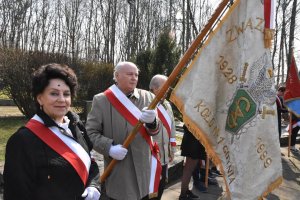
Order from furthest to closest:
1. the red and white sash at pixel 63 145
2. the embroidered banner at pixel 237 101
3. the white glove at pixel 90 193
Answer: the embroidered banner at pixel 237 101, the white glove at pixel 90 193, the red and white sash at pixel 63 145

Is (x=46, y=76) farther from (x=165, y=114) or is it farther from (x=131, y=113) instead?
(x=165, y=114)

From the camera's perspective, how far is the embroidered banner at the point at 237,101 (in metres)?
2.85

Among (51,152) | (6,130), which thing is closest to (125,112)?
(51,152)

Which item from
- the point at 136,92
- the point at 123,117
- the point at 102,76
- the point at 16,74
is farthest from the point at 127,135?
the point at 102,76

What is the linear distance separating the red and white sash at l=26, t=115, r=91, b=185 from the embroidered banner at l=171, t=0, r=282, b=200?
98 centimetres

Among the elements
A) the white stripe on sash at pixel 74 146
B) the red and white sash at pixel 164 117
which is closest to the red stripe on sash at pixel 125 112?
the red and white sash at pixel 164 117

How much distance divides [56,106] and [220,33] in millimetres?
1519

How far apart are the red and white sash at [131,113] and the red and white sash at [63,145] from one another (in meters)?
1.00

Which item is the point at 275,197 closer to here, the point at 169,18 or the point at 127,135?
the point at 127,135

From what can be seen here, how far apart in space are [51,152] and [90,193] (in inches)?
19.1

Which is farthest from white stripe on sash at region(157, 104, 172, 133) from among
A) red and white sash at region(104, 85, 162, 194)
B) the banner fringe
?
the banner fringe

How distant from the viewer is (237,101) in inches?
116

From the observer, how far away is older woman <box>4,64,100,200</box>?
6.54 feet

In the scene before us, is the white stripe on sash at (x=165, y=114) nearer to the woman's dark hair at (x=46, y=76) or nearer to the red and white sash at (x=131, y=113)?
the red and white sash at (x=131, y=113)
